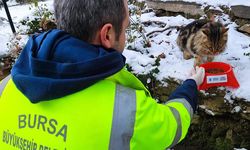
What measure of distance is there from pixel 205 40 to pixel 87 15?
2634 millimetres

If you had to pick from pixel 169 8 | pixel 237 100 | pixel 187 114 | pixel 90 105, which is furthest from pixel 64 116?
pixel 169 8

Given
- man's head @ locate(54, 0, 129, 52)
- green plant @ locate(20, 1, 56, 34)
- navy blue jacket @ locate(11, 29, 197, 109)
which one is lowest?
green plant @ locate(20, 1, 56, 34)

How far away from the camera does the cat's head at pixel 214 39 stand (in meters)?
3.99

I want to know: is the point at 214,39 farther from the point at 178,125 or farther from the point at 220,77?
the point at 178,125

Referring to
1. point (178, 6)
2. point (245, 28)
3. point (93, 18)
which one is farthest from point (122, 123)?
point (178, 6)

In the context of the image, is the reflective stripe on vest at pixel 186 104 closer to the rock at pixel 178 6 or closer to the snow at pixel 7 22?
the rock at pixel 178 6

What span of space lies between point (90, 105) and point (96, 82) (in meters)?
0.10

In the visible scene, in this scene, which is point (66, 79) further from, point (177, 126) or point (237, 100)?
point (237, 100)

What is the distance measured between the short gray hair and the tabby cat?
2.48m

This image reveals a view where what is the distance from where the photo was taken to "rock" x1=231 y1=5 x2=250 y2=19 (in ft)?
15.9

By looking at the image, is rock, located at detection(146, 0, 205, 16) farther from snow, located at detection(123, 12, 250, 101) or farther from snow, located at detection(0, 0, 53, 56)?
snow, located at detection(0, 0, 53, 56)

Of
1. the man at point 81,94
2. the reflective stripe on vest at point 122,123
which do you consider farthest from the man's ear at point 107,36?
the reflective stripe on vest at point 122,123

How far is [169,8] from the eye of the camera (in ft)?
19.2

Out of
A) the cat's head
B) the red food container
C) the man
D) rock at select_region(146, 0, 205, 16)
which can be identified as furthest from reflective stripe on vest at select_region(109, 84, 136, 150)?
rock at select_region(146, 0, 205, 16)
